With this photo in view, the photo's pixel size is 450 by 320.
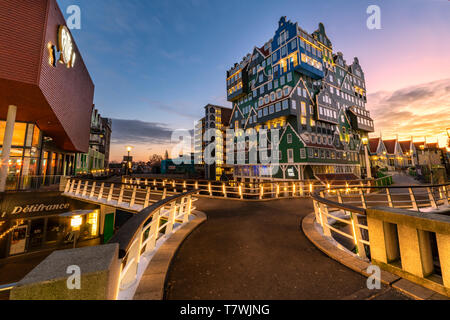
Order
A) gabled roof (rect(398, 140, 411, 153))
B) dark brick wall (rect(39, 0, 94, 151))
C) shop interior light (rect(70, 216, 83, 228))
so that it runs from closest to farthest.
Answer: shop interior light (rect(70, 216, 83, 228)), dark brick wall (rect(39, 0, 94, 151)), gabled roof (rect(398, 140, 411, 153))

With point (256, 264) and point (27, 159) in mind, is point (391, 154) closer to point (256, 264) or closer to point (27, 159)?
point (256, 264)

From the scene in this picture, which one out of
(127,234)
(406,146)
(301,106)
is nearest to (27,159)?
(127,234)

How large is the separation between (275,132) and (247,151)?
7644mm

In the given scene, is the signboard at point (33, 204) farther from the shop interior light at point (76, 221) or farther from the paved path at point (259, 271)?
the paved path at point (259, 271)

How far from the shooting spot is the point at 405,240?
2879 millimetres

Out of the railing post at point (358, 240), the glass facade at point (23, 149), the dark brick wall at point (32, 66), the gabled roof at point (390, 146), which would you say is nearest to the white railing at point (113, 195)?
the glass facade at point (23, 149)

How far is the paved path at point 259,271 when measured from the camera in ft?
9.02

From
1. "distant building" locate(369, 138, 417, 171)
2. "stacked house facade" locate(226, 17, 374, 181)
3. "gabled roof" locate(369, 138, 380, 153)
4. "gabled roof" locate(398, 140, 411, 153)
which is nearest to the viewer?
"stacked house facade" locate(226, 17, 374, 181)

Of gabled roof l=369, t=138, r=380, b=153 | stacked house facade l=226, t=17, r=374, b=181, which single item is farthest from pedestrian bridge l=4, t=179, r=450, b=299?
gabled roof l=369, t=138, r=380, b=153

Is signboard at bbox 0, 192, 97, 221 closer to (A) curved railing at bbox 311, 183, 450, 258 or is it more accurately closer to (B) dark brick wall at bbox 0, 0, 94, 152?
(B) dark brick wall at bbox 0, 0, 94, 152

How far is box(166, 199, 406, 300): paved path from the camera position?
2.75 m

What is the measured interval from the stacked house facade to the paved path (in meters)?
26.8

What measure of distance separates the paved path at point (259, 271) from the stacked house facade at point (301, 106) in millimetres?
26750

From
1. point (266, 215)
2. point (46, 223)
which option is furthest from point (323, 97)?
point (46, 223)
